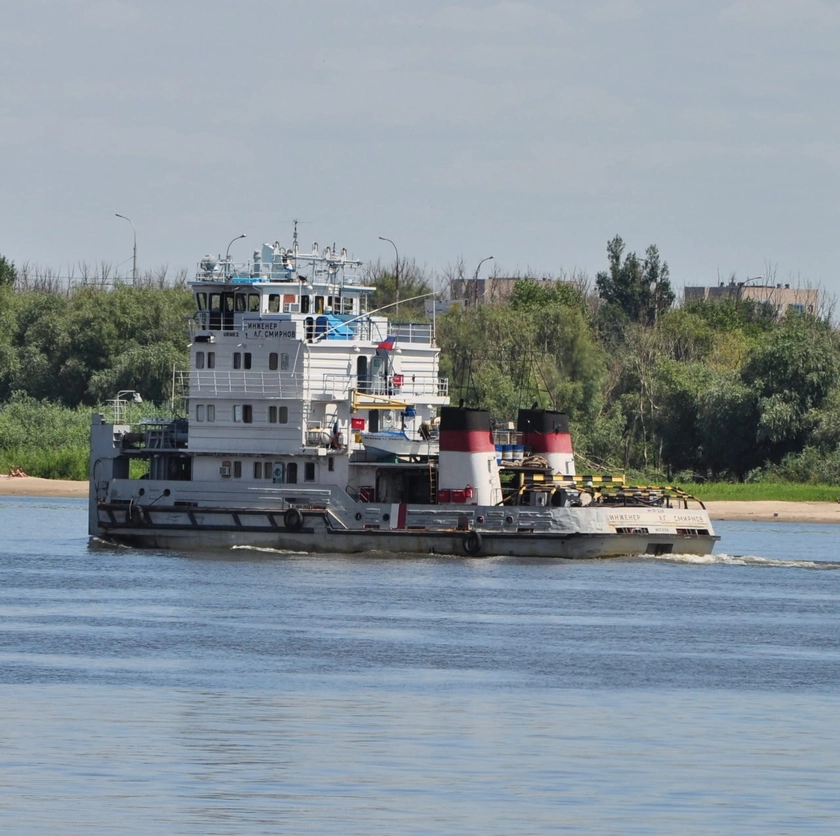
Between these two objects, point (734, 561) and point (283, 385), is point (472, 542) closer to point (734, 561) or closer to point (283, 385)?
point (283, 385)

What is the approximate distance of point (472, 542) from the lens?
49156mm

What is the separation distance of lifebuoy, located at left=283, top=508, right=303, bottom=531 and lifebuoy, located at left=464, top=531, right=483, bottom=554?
4513mm

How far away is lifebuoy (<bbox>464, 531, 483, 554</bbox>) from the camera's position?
49.1m

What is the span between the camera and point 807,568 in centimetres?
5025

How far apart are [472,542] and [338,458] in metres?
4.56

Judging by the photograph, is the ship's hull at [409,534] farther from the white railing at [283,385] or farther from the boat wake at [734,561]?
the white railing at [283,385]

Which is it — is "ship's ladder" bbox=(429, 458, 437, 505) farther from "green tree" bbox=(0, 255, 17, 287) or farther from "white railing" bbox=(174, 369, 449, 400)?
"green tree" bbox=(0, 255, 17, 287)

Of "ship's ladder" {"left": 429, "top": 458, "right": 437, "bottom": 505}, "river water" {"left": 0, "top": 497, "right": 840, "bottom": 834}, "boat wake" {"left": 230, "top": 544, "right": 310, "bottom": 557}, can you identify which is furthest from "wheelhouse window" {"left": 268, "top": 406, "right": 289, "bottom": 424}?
"river water" {"left": 0, "top": 497, "right": 840, "bottom": 834}

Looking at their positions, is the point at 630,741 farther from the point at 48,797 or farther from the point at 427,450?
the point at 427,450

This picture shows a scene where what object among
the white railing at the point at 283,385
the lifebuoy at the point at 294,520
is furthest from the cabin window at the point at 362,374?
the lifebuoy at the point at 294,520

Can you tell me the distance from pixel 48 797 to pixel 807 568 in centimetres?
3187

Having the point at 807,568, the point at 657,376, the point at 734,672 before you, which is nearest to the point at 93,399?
the point at 657,376

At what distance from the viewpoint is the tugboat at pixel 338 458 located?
49375 mm

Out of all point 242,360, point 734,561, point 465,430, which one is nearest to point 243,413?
point 242,360
